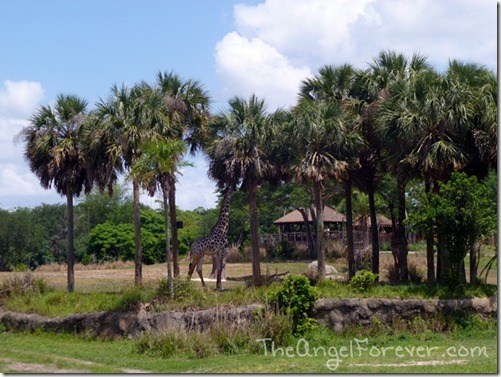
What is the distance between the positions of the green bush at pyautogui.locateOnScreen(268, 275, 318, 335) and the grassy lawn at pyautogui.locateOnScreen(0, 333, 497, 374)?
0.95 meters

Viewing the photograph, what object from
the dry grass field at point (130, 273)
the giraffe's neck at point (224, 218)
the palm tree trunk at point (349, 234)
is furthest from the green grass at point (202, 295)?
the giraffe's neck at point (224, 218)

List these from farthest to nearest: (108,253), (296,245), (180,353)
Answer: (108,253) → (296,245) → (180,353)

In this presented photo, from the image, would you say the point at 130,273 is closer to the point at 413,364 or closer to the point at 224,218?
the point at 224,218

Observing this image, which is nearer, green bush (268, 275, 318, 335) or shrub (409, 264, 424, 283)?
green bush (268, 275, 318, 335)

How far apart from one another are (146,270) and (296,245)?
14134 mm

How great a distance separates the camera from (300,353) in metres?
22.6

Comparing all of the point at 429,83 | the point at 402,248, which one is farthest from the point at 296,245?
the point at 429,83

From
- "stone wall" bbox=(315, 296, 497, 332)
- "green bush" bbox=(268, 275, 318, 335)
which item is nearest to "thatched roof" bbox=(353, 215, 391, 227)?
"stone wall" bbox=(315, 296, 497, 332)

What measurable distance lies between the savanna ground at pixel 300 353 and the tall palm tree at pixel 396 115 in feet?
16.5

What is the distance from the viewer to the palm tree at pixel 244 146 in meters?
32.2

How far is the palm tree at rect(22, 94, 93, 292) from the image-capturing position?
34438 millimetres

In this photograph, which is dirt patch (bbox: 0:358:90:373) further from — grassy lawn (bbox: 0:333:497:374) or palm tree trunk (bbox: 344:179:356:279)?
palm tree trunk (bbox: 344:179:356:279)

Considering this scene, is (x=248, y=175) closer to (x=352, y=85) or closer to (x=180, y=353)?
(x=352, y=85)

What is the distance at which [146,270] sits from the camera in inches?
1881
